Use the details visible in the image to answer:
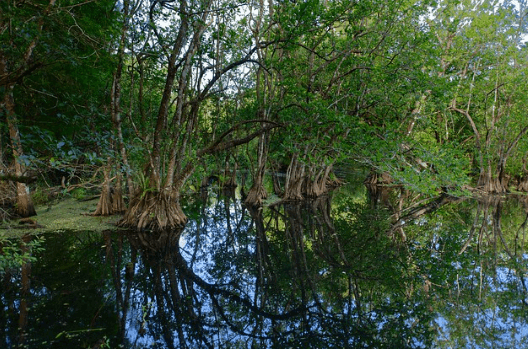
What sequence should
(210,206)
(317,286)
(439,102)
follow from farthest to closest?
(210,206) < (439,102) < (317,286)

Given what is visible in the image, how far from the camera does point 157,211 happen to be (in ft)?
33.5

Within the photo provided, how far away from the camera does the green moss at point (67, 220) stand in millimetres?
9646

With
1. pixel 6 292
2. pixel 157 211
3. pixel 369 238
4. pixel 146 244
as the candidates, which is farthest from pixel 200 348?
pixel 369 238

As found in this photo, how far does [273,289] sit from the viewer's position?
6277 millimetres

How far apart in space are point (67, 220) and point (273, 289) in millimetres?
7880

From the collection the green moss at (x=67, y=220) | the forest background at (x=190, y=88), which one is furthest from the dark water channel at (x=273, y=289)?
the forest background at (x=190, y=88)

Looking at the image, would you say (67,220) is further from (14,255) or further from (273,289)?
(273,289)

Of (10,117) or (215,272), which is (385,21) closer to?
(215,272)

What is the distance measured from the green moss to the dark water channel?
0.77 metres

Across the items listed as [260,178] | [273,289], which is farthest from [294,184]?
[273,289]

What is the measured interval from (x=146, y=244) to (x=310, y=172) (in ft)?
36.3

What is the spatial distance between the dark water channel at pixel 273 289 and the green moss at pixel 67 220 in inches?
30.2

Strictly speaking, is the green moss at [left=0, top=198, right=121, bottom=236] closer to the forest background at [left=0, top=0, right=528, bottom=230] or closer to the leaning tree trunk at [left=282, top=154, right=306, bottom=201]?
the forest background at [left=0, top=0, right=528, bottom=230]

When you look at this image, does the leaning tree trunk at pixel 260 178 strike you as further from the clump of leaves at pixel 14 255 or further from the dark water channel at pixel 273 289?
the clump of leaves at pixel 14 255
